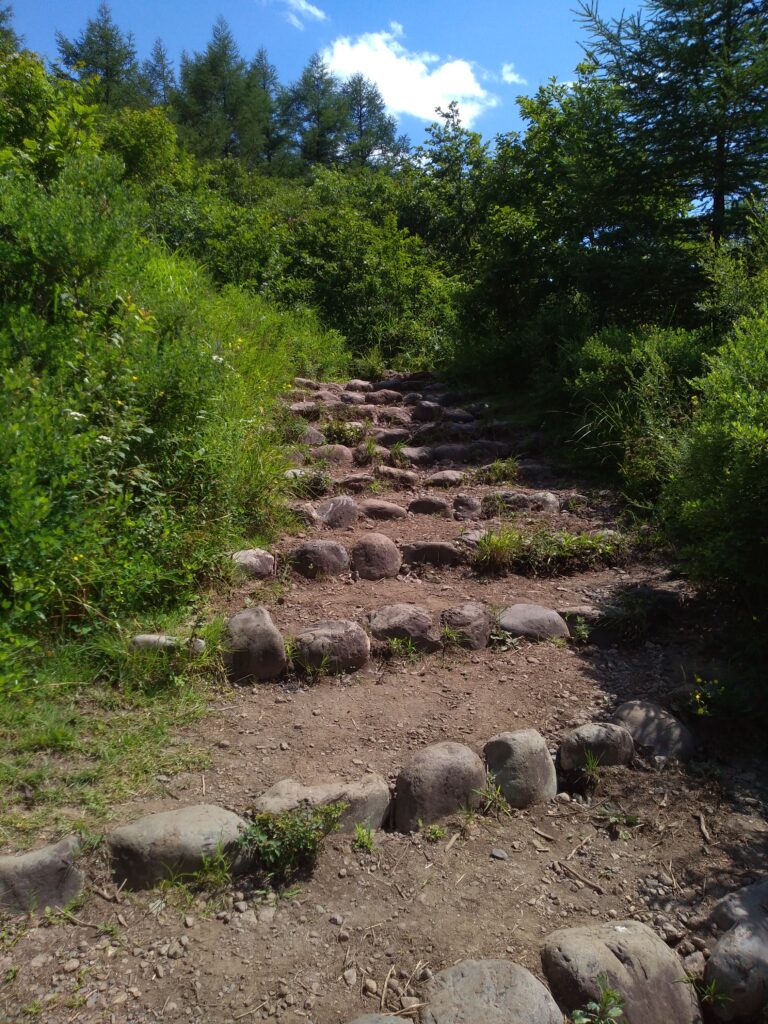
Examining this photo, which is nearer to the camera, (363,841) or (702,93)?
(363,841)

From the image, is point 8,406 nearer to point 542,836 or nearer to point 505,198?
point 542,836

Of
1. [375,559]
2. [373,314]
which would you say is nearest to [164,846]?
[375,559]

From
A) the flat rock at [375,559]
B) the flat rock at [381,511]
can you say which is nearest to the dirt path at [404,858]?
the flat rock at [375,559]

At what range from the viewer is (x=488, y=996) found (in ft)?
5.94

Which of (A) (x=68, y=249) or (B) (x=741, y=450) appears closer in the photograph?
(B) (x=741, y=450)

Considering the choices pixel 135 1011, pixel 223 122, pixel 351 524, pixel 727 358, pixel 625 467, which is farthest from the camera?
pixel 223 122

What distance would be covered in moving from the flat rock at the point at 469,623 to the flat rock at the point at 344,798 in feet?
3.45

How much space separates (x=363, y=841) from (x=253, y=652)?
1057mm

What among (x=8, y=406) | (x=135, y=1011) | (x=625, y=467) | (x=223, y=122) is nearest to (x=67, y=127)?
(x=8, y=406)

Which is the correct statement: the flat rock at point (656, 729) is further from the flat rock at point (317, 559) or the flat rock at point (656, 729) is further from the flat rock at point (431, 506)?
the flat rock at point (431, 506)

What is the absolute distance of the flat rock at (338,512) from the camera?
4574mm

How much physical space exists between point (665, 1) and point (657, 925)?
7515 millimetres

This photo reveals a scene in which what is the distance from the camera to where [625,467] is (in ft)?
16.5

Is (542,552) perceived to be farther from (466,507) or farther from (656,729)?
(656,729)
